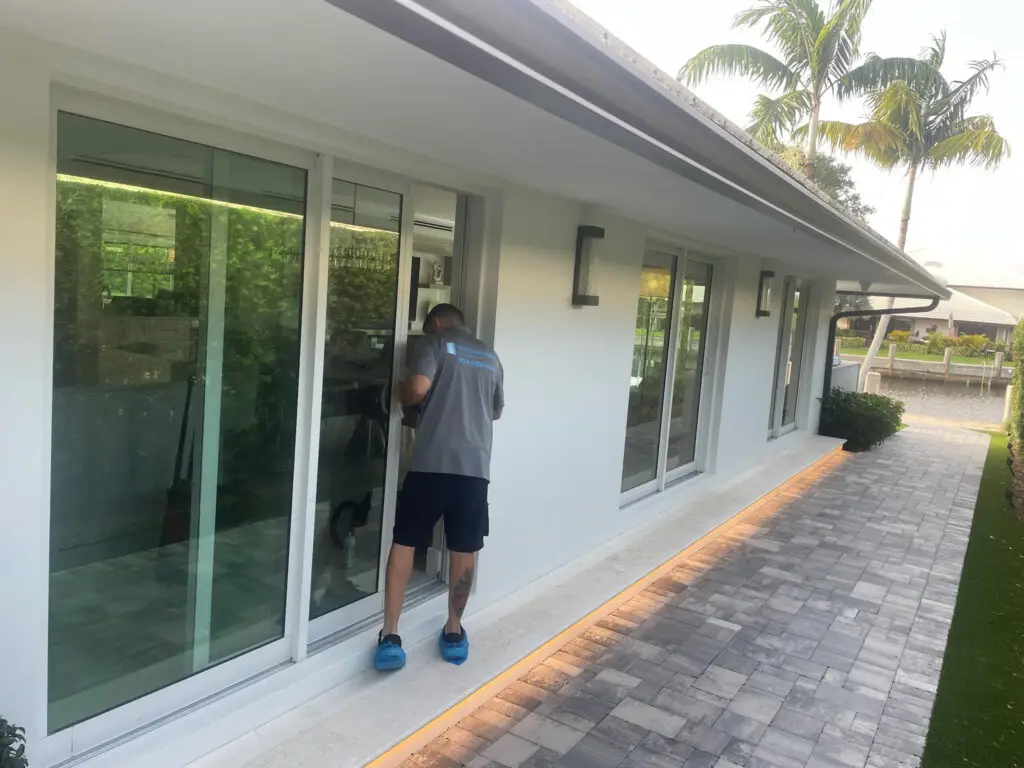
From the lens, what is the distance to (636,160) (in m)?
3.34

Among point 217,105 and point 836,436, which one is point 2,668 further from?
point 836,436

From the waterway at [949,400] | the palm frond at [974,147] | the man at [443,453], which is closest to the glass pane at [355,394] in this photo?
the man at [443,453]

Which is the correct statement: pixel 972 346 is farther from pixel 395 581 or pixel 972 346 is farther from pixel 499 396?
pixel 395 581

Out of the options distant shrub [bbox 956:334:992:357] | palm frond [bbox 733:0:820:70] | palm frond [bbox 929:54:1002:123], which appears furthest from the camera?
distant shrub [bbox 956:334:992:357]

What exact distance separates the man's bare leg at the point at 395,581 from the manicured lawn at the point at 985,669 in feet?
8.49

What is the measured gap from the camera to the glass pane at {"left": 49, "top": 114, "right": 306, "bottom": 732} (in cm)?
260

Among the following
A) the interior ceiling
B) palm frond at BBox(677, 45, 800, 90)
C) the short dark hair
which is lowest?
the short dark hair

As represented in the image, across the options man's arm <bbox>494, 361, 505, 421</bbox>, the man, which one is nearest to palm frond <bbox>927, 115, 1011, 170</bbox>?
man's arm <bbox>494, 361, 505, 421</bbox>

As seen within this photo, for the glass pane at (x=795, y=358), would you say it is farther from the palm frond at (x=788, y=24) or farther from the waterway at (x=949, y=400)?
the palm frond at (x=788, y=24)

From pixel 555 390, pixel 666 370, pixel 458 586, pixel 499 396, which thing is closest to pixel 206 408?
pixel 499 396

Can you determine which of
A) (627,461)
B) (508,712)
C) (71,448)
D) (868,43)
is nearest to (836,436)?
(627,461)

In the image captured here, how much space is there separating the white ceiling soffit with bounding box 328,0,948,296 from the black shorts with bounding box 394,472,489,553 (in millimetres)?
1827

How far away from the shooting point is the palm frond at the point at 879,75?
859 inches

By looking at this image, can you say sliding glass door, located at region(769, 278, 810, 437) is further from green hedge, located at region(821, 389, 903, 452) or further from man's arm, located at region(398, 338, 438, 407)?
man's arm, located at region(398, 338, 438, 407)
